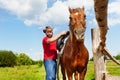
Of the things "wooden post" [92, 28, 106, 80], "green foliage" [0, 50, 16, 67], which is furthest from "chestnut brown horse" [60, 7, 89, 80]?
"green foliage" [0, 50, 16, 67]

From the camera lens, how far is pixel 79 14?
5.58m

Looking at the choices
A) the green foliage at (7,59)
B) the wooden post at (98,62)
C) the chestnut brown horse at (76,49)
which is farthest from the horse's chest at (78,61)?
the green foliage at (7,59)

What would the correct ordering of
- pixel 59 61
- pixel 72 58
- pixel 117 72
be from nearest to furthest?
pixel 72 58
pixel 59 61
pixel 117 72

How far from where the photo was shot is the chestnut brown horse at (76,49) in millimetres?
5430

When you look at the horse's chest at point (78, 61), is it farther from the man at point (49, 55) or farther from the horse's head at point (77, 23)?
the man at point (49, 55)

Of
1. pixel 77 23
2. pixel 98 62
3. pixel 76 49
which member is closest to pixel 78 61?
pixel 76 49

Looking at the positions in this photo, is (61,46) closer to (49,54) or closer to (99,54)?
(49,54)

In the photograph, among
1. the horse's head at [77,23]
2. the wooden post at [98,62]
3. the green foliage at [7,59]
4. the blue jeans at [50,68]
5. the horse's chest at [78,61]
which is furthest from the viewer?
the green foliage at [7,59]

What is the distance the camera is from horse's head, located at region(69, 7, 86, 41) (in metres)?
5.34

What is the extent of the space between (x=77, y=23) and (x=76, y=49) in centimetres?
60

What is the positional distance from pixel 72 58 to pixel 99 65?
54cm

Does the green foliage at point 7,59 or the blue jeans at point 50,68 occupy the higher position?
the green foliage at point 7,59

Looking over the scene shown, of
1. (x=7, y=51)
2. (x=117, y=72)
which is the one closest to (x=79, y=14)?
(x=117, y=72)

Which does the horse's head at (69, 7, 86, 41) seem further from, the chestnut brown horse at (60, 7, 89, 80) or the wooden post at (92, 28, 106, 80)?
the wooden post at (92, 28, 106, 80)
